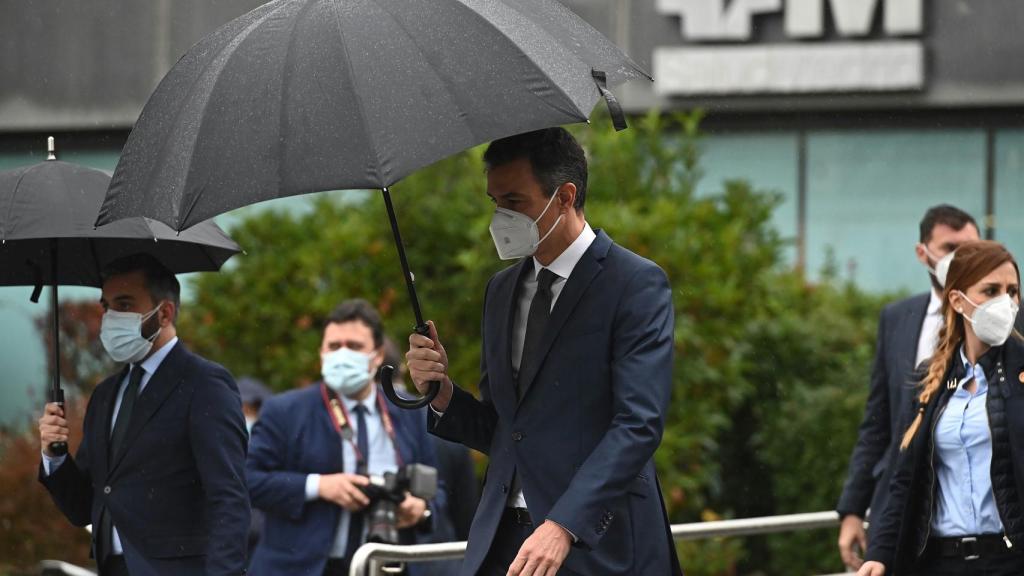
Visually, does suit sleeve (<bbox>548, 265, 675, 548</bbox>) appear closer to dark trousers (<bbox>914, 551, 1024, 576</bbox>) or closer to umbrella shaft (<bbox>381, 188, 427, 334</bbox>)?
umbrella shaft (<bbox>381, 188, 427, 334</bbox>)

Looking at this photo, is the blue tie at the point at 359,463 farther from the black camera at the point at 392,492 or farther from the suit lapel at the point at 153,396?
the suit lapel at the point at 153,396

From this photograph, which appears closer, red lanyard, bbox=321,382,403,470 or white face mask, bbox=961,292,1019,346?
white face mask, bbox=961,292,1019,346

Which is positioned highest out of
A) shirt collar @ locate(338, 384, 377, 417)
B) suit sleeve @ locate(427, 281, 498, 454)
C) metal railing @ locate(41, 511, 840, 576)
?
suit sleeve @ locate(427, 281, 498, 454)

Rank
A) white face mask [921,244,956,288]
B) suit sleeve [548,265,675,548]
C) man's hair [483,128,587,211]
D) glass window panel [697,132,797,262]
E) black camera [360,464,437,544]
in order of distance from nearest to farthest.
Result: suit sleeve [548,265,675,548] → man's hair [483,128,587,211] → white face mask [921,244,956,288] → black camera [360,464,437,544] → glass window panel [697,132,797,262]

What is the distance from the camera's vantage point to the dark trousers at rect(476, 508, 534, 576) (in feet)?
14.3

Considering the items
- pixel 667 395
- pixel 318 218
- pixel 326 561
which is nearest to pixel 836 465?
pixel 318 218

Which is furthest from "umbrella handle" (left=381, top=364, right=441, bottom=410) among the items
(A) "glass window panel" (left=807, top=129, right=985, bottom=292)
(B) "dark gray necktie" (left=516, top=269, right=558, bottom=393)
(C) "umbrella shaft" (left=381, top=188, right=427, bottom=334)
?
(A) "glass window panel" (left=807, top=129, right=985, bottom=292)

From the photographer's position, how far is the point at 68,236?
545 centimetres

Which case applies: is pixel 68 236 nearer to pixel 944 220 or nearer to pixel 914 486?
pixel 914 486

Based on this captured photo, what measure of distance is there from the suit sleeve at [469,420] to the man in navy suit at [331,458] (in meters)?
2.35

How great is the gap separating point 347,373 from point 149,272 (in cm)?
162

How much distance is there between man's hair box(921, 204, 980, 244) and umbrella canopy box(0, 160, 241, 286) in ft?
9.85

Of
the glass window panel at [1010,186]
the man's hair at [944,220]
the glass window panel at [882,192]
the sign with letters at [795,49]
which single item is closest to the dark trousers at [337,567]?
the man's hair at [944,220]

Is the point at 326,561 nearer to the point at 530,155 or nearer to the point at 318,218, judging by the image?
the point at 530,155
